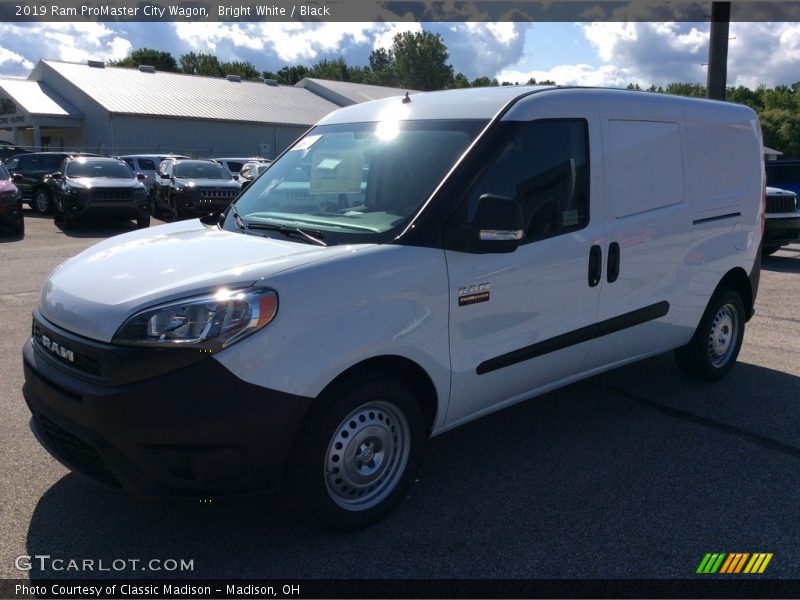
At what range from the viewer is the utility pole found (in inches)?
596

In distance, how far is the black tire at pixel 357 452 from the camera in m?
3.18

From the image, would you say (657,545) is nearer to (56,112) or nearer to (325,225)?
(325,225)

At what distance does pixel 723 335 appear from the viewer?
5.81 meters

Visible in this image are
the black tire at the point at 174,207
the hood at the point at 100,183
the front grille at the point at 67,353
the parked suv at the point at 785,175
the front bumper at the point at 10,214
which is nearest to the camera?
the front grille at the point at 67,353

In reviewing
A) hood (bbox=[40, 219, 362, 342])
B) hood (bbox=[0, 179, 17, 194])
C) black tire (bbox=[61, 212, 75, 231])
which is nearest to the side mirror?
hood (bbox=[40, 219, 362, 342])

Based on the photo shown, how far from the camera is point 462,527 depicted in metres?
3.54

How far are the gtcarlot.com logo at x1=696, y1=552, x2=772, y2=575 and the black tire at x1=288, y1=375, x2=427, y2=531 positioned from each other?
138cm

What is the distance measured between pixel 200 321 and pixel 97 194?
14847 mm

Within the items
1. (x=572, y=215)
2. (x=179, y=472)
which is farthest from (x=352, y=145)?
(x=179, y=472)

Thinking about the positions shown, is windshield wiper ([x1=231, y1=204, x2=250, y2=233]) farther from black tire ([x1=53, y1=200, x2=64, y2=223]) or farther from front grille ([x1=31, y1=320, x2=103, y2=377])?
black tire ([x1=53, y1=200, x2=64, y2=223])

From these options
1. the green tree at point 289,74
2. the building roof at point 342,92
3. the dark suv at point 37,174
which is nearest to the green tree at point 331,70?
the green tree at point 289,74

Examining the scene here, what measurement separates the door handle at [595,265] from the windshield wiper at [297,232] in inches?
64.9

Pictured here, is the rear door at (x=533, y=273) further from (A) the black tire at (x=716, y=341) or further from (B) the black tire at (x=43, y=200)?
(B) the black tire at (x=43, y=200)

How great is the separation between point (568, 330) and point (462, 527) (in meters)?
1.34
